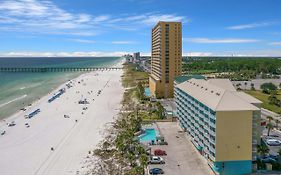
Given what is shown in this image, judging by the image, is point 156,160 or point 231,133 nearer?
point 231,133

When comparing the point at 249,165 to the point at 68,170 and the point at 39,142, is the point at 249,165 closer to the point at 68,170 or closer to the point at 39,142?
the point at 68,170

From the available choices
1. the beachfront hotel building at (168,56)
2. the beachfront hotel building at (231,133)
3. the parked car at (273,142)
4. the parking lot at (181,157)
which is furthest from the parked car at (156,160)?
the beachfront hotel building at (168,56)

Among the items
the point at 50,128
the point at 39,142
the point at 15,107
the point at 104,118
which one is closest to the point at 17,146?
the point at 39,142

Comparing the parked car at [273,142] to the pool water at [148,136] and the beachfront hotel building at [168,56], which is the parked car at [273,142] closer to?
the pool water at [148,136]

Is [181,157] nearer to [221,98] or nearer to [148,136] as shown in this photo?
[221,98]

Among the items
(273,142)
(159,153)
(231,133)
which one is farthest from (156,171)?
(273,142)

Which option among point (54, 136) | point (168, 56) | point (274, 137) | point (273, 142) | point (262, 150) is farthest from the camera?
point (168, 56)
